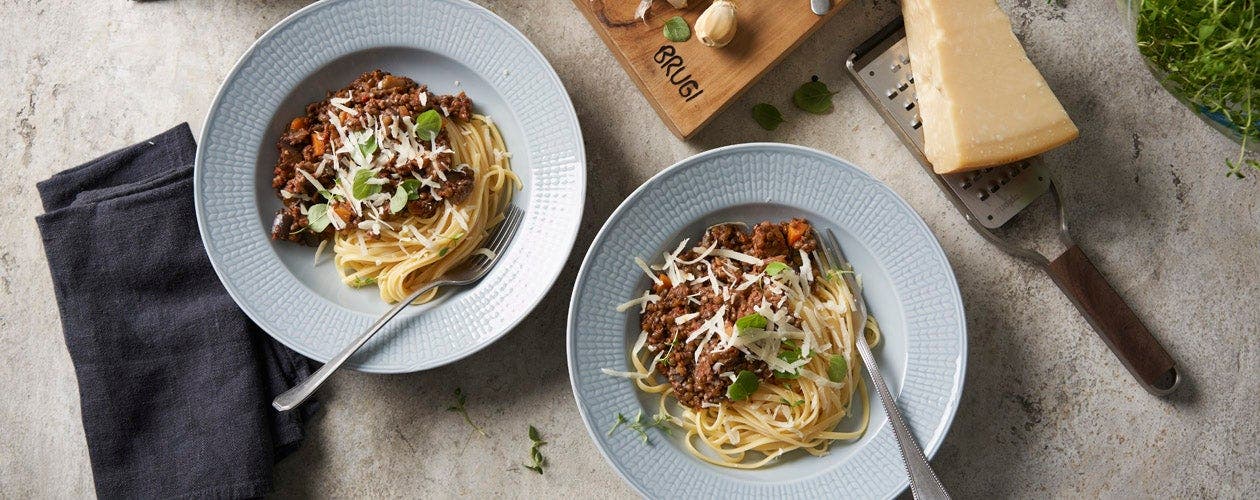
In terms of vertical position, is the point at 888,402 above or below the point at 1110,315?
above

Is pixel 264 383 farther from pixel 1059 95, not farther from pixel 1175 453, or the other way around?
pixel 1175 453

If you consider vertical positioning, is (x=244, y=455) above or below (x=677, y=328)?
above

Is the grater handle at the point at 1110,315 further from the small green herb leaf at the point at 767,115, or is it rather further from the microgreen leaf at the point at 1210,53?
the small green herb leaf at the point at 767,115

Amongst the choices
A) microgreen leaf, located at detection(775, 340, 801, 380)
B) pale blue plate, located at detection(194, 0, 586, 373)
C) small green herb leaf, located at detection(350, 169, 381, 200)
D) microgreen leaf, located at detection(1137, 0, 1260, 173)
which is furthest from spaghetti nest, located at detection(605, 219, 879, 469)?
microgreen leaf, located at detection(1137, 0, 1260, 173)

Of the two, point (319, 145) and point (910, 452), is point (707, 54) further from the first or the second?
point (910, 452)

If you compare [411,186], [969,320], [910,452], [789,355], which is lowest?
[969,320]

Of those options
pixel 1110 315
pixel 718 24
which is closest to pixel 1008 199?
pixel 1110 315

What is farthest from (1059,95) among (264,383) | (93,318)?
(93,318)

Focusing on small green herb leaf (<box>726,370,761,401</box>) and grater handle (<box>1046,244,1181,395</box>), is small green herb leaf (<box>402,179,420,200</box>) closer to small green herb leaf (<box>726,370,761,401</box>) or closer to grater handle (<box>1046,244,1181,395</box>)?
small green herb leaf (<box>726,370,761,401</box>)
